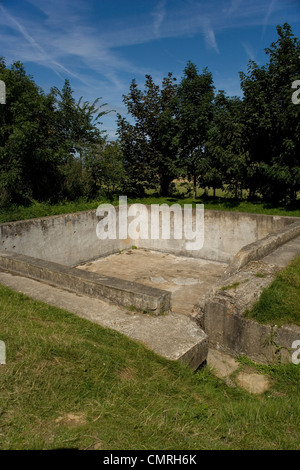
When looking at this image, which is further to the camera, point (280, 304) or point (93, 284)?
point (93, 284)

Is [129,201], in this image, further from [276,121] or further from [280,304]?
[280,304]

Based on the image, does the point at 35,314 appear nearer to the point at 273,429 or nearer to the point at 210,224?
the point at 273,429

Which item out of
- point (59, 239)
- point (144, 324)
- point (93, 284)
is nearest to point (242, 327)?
point (144, 324)

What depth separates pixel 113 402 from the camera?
241cm

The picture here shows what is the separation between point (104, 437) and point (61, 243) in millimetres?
8055

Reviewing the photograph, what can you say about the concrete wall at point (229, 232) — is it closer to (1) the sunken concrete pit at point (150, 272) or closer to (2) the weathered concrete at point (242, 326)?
(1) the sunken concrete pit at point (150, 272)

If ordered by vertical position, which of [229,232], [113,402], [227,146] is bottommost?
[113,402]

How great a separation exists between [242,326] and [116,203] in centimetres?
852

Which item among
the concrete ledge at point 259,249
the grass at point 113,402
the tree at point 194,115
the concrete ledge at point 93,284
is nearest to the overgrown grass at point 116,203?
the tree at point 194,115

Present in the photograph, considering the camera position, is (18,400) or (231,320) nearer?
(18,400)

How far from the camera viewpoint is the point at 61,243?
9.64 m

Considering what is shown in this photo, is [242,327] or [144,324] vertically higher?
[144,324]

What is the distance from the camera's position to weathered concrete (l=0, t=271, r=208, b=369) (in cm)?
334
